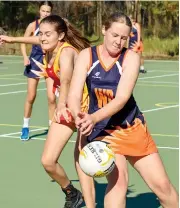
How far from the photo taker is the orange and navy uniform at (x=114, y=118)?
5094mm

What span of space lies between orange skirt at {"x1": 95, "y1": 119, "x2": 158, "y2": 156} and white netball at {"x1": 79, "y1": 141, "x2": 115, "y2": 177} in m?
0.15

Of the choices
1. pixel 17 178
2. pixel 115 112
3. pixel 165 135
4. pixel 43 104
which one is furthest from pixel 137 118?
pixel 43 104

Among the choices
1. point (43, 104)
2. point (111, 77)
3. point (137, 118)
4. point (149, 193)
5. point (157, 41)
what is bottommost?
point (157, 41)

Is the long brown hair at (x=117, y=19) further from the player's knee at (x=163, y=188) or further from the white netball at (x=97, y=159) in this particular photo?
the player's knee at (x=163, y=188)

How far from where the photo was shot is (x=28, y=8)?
4303 centimetres

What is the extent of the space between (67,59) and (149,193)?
1.82 meters

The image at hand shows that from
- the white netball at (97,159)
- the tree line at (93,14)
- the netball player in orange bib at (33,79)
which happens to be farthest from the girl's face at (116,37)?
the tree line at (93,14)

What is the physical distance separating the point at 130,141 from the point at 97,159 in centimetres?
37

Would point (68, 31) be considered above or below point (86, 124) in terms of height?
above

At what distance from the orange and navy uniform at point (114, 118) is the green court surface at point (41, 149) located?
55.2 inches

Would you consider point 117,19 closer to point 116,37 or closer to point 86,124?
point 116,37

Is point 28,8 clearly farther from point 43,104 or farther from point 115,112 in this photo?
point 115,112

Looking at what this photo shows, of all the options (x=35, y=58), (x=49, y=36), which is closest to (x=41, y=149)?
(x=35, y=58)

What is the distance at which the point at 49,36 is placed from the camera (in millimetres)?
6129
